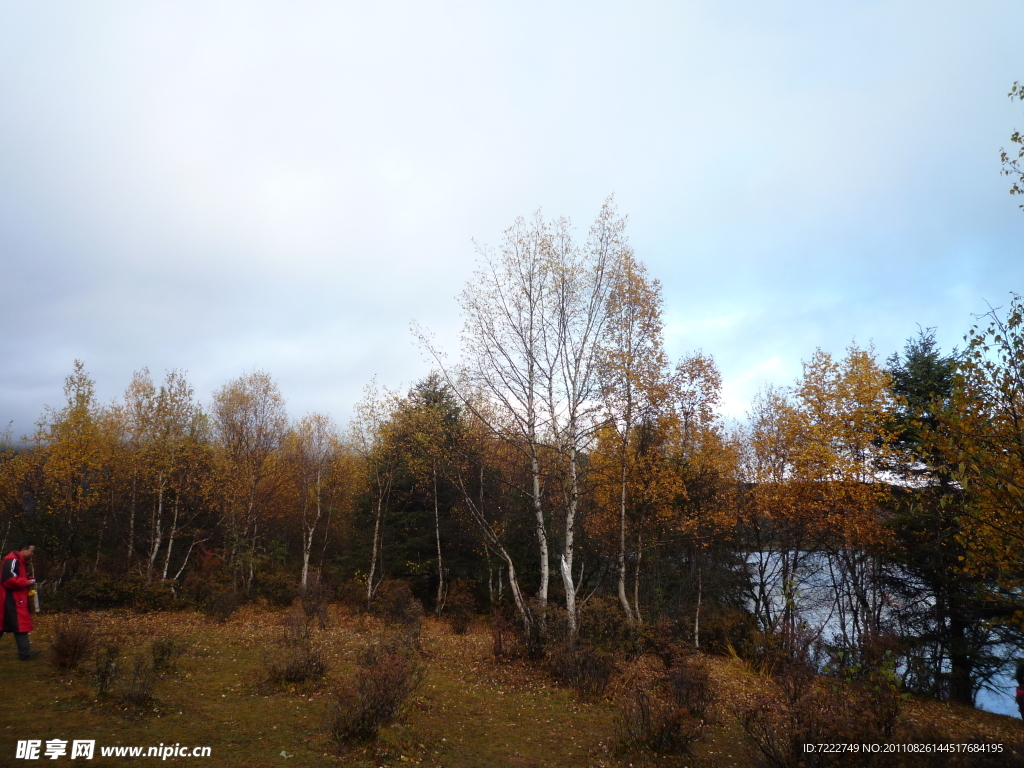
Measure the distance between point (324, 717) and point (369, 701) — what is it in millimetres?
1496

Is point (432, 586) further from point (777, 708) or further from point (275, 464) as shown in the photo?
point (777, 708)

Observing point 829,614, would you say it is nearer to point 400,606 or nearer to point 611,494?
point 611,494

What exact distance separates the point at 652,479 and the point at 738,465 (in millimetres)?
7918

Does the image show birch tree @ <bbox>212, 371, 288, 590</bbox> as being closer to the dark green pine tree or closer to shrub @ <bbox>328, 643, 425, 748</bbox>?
shrub @ <bbox>328, 643, 425, 748</bbox>

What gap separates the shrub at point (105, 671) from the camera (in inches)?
280

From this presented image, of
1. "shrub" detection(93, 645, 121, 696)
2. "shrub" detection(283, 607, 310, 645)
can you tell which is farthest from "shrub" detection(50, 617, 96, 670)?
"shrub" detection(283, 607, 310, 645)

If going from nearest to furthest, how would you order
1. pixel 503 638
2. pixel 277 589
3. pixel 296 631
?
pixel 296 631 < pixel 503 638 < pixel 277 589

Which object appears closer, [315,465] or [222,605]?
[222,605]

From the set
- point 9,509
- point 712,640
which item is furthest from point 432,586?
point 9,509

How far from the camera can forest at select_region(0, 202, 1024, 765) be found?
959cm

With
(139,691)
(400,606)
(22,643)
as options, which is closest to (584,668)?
(139,691)

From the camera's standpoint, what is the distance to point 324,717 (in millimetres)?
7383

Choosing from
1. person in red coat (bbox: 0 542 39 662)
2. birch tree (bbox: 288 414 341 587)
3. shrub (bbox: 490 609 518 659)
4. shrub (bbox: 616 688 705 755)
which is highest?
birch tree (bbox: 288 414 341 587)

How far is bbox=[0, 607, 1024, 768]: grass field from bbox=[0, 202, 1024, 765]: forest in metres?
0.85
